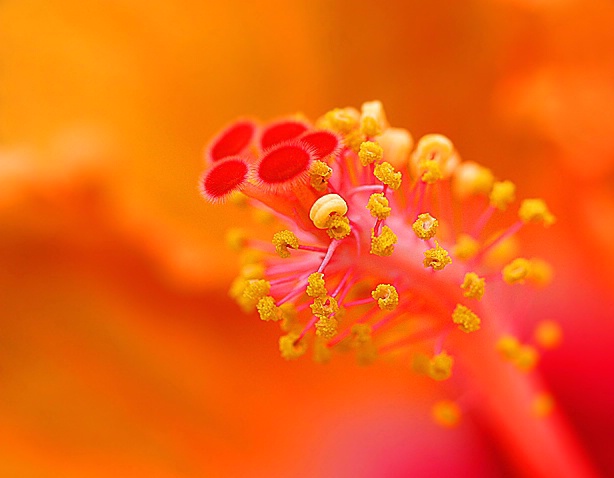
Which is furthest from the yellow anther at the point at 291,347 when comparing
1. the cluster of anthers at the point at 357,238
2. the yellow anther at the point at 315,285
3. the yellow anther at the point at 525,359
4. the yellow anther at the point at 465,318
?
the yellow anther at the point at 525,359

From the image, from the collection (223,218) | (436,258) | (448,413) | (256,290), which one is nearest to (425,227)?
(436,258)

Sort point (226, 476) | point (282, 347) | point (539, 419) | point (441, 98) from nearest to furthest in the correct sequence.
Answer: point (282, 347), point (539, 419), point (226, 476), point (441, 98)

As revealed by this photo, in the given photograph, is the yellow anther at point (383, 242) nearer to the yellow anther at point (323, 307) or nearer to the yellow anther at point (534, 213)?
the yellow anther at point (323, 307)

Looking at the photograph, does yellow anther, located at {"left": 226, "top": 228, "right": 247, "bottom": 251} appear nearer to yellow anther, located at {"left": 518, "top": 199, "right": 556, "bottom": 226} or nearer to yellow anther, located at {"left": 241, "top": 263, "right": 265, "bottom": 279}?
yellow anther, located at {"left": 241, "top": 263, "right": 265, "bottom": 279}

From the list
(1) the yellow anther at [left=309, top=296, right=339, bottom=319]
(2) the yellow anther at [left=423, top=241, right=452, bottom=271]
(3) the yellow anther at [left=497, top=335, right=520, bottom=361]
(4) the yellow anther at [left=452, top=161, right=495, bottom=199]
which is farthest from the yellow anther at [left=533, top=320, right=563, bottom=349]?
(1) the yellow anther at [left=309, top=296, right=339, bottom=319]

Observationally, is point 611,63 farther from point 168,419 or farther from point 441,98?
point 168,419

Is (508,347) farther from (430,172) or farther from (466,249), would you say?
(430,172)

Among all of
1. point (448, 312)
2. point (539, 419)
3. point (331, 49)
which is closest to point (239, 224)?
point (331, 49)
